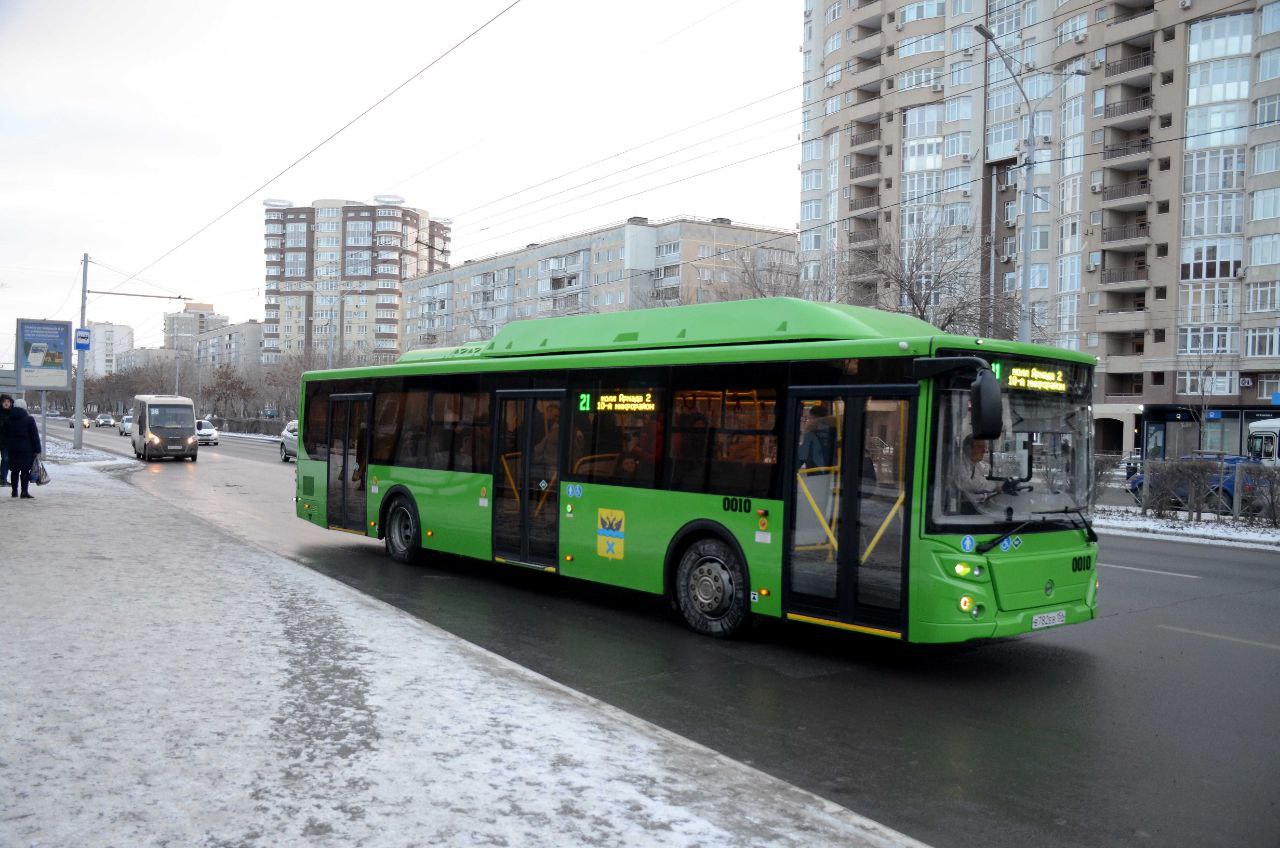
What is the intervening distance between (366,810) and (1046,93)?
67.4 meters

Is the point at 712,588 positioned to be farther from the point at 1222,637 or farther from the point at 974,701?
the point at 1222,637

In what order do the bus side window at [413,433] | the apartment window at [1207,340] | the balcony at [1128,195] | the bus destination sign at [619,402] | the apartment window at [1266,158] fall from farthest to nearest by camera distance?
the balcony at [1128,195]
the apartment window at [1207,340]
the apartment window at [1266,158]
the bus side window at [413,433]
the bus destination sign at [619,402]

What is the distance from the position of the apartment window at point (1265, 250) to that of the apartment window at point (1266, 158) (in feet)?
11.2

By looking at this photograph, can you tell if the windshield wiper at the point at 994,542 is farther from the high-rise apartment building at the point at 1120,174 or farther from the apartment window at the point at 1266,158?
the apartment window at the point at 1266,158

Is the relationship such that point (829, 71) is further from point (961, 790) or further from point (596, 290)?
point (961, 790)

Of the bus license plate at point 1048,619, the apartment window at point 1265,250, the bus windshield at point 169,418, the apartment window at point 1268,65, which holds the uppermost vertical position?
the apartment window at point 1268,65

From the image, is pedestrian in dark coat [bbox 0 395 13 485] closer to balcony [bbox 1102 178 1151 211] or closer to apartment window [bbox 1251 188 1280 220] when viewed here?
apartment window [bbox 1251 188 1280 220]

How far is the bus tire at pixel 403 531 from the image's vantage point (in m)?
13.6

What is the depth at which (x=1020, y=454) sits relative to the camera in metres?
8.01

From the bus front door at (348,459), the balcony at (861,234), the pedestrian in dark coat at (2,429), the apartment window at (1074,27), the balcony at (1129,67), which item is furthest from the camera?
the balcony at (861,234)

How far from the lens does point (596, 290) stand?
100 m

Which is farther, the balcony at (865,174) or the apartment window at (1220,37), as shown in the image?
the balcony at (865,174)

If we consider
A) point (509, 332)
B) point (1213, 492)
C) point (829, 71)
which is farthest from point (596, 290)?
point (509, 332)

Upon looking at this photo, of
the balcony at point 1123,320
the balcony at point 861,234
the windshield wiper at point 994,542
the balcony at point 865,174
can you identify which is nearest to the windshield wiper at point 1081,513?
the windshield wiper at point 994,542
